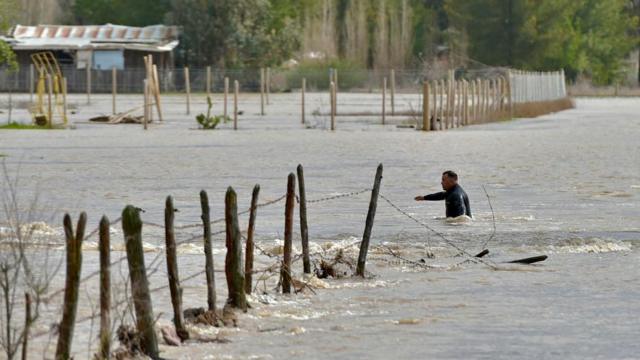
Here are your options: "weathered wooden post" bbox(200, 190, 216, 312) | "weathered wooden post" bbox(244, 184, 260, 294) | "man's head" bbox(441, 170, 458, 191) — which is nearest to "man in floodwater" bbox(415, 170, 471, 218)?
"man's head" bbox(441, 170, 458, 191)

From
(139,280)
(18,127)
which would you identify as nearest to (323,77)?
(18,127)

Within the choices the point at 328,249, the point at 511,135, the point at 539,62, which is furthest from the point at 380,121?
the point at 539,62

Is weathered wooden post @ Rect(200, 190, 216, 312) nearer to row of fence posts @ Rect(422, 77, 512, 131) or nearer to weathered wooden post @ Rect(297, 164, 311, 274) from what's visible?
weathered wooden post @ Rect(297, 164, 311, 274)

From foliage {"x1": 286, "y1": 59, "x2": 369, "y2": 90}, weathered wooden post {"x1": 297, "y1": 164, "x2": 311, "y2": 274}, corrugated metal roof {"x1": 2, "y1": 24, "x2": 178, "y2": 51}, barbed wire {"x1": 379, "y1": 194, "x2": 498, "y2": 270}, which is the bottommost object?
barbed wire {"x1": 379, "y1": 194, "x2": 498, "y2": 270}

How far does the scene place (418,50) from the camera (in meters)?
111

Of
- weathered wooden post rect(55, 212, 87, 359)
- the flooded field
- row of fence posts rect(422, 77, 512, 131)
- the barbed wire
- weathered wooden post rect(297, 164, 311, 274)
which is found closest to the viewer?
weathered wooden post rect(55, 212, 87, 359)

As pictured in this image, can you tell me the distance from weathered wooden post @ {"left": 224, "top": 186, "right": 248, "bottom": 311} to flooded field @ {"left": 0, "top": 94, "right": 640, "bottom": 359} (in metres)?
0.19

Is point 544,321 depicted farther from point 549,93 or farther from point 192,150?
point 549,93

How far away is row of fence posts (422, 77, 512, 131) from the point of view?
46.0 m

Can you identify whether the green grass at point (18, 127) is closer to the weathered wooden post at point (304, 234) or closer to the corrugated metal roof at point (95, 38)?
the weathered wooden post at point (304, 234)

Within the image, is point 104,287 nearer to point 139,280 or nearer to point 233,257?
point 139,280

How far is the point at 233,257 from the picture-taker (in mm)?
12320

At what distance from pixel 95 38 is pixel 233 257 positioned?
7902 centimetres

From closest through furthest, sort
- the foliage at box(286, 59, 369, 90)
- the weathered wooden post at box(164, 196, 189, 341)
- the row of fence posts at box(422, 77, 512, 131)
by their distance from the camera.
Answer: the weathered wooden post at box(164, 196, 189, 341)
the row of fence posts at box(422, 77, 512, 131)
the foliage at box(286, 59, 369, 90)
